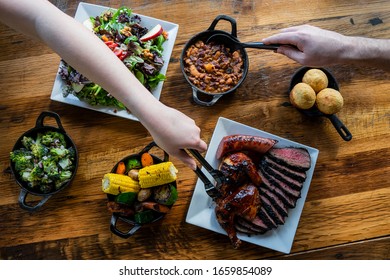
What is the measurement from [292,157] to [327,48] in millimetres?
596

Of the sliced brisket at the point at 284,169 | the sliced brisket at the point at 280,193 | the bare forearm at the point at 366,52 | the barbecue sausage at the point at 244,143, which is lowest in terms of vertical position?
the sliced brisket at the point at 280,193

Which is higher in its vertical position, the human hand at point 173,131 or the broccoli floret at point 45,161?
the human hand at point 173,131

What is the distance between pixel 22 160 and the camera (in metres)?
2.18

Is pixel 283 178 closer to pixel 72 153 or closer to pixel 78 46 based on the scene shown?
pixel 72 153

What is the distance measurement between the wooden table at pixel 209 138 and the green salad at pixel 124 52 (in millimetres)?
127

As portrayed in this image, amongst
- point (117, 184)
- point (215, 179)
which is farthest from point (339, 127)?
point (117, 184)

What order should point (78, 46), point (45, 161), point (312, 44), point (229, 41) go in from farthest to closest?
point (229, 41)
point (45, 161)
point (312, 44)
point (78, 46)

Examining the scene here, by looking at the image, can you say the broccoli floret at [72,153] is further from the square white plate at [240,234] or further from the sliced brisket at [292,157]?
the sliced brisket at [292,157]

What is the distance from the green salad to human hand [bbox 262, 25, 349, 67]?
2.06 feet

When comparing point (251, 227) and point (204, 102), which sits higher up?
point (204, 102)

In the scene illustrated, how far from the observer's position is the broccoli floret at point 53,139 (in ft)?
7.25

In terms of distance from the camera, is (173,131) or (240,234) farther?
(240,234)

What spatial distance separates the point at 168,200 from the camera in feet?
7.02

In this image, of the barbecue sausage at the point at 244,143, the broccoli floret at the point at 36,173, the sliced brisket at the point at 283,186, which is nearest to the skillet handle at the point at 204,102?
the barbecue sausage at the point at 244,143
